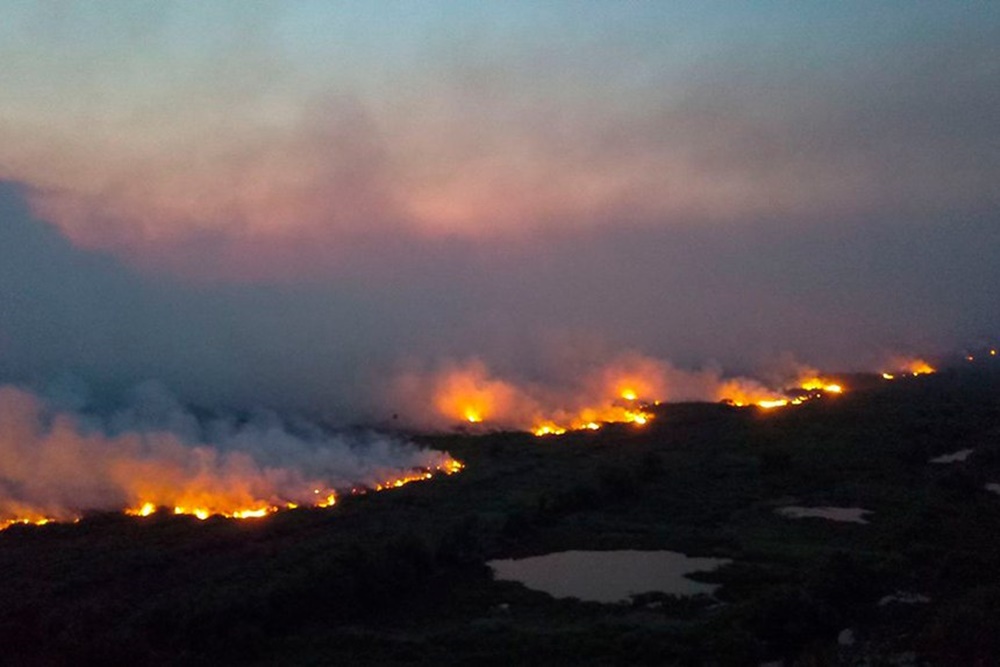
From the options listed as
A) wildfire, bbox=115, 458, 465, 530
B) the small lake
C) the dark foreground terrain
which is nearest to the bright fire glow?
wildfire, bbox=115, 458, 465, 530

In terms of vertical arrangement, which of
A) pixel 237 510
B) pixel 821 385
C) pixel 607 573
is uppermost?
pixel 821 385

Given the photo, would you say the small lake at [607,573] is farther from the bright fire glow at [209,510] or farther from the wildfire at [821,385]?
the wildfire at [821,385]

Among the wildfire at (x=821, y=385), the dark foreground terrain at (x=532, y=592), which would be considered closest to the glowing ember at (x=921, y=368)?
the wildfire at (x=821, y=385)

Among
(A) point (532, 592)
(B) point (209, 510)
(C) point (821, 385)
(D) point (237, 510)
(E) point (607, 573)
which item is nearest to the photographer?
(A) point (532, 592)

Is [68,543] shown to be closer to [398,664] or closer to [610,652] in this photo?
[398,664]

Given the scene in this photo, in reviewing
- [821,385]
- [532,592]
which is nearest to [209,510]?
[532,592]

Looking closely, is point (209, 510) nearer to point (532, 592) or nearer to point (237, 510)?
point (237, 510)

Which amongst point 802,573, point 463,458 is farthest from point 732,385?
point 802,573
